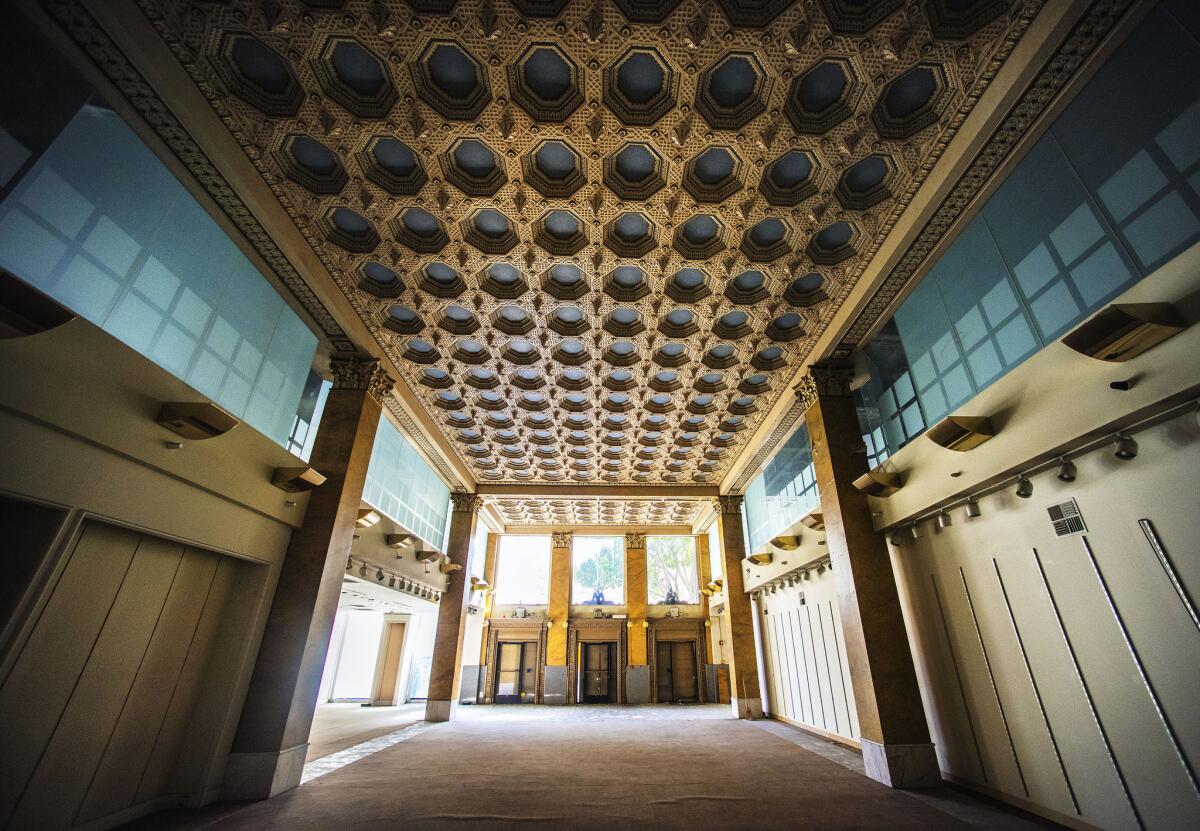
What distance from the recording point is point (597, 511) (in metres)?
17.5

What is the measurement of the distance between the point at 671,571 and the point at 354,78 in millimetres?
18436

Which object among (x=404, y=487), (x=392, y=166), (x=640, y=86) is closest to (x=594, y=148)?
(x=640, y=86)

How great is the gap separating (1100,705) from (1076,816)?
3.35ft

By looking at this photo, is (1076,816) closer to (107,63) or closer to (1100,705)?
(1100,705)

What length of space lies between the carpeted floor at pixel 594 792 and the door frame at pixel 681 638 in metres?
8.98

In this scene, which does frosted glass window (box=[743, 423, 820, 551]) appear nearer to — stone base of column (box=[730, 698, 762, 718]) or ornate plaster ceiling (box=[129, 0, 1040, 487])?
ornate plaster ceiling (box=[129, 0, 1040, 487])

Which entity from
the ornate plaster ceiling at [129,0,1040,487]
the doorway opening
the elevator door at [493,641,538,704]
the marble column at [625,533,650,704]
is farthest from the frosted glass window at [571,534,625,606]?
the ornate plaster ceiling at [129,0,1040,487]

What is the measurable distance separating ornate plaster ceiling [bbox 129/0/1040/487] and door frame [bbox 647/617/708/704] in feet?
41.8

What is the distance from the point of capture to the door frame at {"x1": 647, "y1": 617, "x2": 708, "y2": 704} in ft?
56.4

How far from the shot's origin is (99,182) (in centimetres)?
407

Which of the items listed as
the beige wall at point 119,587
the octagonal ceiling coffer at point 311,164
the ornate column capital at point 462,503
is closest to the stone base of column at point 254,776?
the beige wall at point 119,587

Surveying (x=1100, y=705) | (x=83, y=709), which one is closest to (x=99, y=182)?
(x=83, y=709)

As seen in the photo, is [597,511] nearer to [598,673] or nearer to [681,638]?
[681,638]

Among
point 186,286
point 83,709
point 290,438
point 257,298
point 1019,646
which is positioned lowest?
point 83,709
